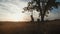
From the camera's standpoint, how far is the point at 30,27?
1.60 m

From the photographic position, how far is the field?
155cm

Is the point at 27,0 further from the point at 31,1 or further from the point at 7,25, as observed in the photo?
the point at 7,25

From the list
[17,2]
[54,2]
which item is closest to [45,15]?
[54,2]

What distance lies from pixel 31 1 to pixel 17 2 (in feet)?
0.53

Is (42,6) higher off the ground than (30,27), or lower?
higher

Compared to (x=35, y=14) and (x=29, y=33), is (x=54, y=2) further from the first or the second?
(x=29, y=33)

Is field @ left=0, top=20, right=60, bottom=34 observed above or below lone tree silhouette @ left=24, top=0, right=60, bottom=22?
below

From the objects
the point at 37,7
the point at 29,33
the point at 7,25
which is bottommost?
the point at 29,33

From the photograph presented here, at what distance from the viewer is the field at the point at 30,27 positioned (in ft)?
5.08

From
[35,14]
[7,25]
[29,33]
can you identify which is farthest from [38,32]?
[7,25]

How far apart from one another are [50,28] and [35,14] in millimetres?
245

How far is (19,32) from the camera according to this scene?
1568mm

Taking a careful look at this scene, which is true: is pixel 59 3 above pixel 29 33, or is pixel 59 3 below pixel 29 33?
above

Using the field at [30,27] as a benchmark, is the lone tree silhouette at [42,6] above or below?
above
